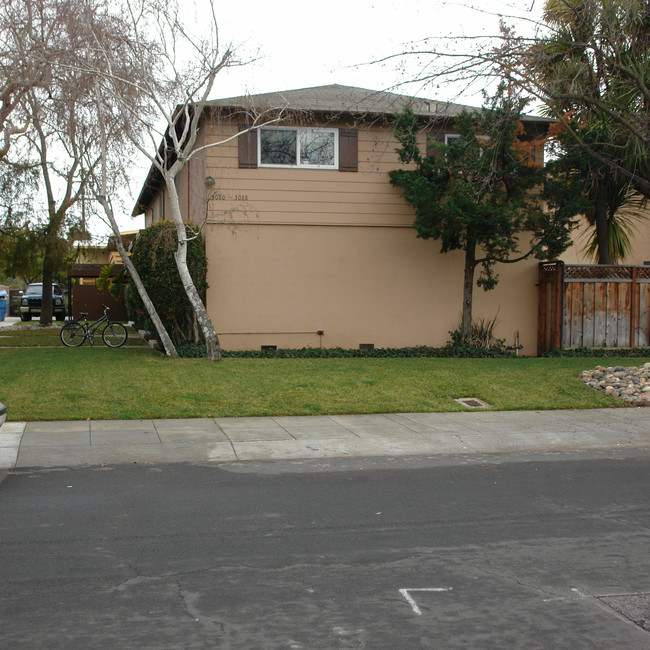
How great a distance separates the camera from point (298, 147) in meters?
17.3

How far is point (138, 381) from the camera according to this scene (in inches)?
472

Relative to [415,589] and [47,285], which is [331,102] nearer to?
[47,285]

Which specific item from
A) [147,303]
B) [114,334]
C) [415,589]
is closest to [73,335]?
[114,334]

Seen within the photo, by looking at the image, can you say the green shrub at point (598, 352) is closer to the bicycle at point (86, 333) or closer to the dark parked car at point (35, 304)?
the bicycle at point (86, 333)

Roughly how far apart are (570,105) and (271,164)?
7.07m

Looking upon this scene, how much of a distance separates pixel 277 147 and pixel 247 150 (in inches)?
30.7

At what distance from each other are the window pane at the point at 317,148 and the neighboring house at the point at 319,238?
0.02m

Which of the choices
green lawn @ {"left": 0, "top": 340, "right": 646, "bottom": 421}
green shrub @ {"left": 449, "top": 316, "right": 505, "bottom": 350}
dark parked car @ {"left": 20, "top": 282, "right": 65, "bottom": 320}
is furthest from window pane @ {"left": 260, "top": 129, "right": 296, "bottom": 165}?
dark parked car @ {"left": 20, "top": 282, "right": 65, "bottom": 320}

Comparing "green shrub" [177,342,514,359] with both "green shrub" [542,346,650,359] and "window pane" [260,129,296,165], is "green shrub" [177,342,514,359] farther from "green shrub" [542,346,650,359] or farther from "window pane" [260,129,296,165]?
"window pane" [260,129,296,165]

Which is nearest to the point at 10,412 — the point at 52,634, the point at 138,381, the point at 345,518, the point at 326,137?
the point at 138,381

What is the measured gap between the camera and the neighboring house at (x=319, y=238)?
17016 millimetres

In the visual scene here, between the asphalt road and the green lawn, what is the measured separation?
3008mm

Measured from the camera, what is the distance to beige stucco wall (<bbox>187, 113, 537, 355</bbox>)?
17.1 metres

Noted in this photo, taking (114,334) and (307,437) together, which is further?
(114,334)
